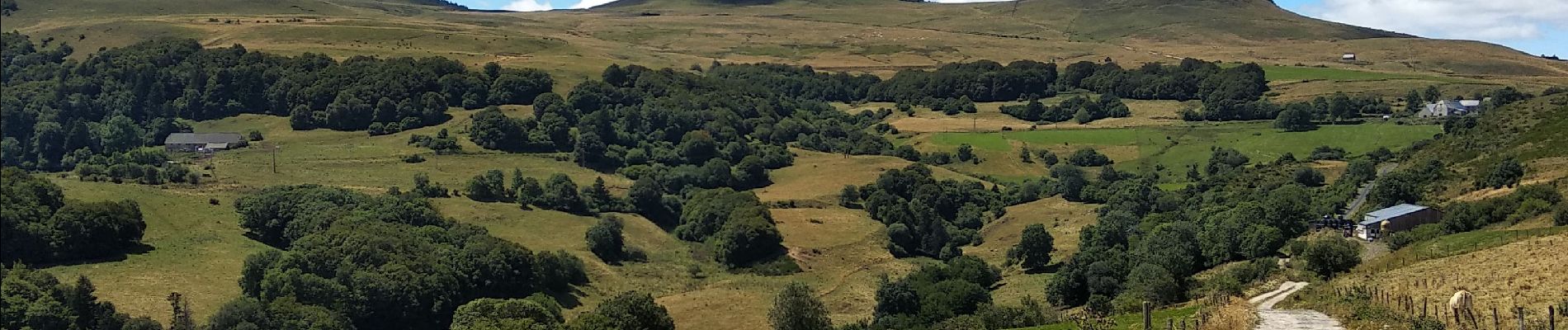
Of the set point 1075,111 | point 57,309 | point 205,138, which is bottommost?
point 57,309

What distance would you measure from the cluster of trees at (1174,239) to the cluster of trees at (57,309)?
4348cm

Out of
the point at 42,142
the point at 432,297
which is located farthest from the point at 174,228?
the point at 42,142

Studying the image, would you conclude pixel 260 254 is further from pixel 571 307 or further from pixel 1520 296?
pixel 1520 296

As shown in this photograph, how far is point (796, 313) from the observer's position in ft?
194

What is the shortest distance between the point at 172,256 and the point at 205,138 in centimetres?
4730

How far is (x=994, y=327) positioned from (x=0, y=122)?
4057 inches

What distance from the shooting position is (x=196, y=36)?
513ft

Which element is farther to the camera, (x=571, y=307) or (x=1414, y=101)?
(x=1414, y=101)

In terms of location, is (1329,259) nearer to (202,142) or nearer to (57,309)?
(57,309)

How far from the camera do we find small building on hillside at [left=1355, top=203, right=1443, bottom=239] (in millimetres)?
62469

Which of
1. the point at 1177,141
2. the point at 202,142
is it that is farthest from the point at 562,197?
the point at 1177,141

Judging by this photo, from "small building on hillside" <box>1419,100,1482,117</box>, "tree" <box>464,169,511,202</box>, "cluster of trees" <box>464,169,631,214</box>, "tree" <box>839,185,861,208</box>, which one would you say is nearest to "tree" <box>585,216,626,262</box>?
"cluster of trees" <box>464,169,631,214</box>

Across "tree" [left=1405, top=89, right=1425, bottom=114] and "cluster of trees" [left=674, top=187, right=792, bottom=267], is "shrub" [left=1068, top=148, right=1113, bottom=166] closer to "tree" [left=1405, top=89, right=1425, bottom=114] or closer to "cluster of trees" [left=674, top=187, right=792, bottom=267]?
"tree" [left=1405, top=89, right=1425, bottom=114]

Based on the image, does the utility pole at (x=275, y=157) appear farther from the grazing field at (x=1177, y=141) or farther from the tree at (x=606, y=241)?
the grazing field at (x=1177, y=141)
